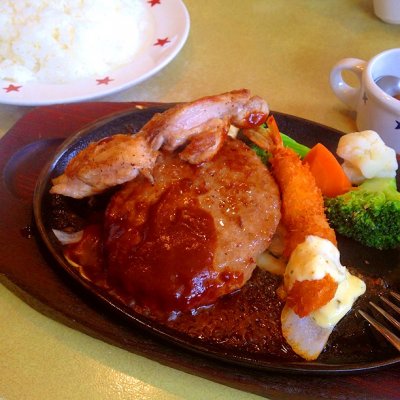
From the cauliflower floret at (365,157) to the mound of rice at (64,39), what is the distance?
Answer: 113cm

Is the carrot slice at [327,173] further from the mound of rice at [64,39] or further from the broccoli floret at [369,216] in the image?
the mound of rice at [64,39]

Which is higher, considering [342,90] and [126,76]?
[126,76]

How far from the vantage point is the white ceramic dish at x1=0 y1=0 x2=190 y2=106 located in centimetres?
190

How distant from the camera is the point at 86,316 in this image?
3.90 ft

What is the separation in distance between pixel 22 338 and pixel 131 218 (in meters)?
0.43

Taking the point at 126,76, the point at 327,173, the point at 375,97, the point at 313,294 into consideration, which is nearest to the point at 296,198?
the point at 327,173

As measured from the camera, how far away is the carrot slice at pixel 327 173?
5.11 feet

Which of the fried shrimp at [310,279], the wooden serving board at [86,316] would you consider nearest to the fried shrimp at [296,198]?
the fried shrimp at [310,279]

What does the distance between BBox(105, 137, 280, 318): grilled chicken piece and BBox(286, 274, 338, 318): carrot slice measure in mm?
155

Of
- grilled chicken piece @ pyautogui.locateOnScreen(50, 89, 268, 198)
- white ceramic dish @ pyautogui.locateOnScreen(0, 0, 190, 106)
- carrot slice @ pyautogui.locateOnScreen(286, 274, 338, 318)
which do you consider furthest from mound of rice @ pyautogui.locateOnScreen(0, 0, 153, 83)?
carrot slice @ pyautogui.locateOnScreen(286, 274, 338, 318)

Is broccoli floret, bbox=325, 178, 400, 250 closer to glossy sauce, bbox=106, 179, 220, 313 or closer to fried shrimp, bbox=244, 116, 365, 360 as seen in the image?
fried shrimp, bbox=244, 116, 365, 360

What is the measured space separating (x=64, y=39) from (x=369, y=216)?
156 cm

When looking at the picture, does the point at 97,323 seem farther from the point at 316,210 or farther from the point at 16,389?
the point at 316,210

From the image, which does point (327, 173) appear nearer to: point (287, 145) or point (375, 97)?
point (287, 145)
